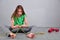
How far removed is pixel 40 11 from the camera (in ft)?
15.9

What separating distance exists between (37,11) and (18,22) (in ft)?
3.41

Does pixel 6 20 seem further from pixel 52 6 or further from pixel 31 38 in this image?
pixel 31 38

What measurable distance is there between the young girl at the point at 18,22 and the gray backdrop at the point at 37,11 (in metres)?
0.93

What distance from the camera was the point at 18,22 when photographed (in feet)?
12.9

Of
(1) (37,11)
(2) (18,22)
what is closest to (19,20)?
(2) (18,22)

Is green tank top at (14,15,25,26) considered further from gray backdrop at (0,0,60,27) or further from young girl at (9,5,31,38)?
gray backdrop at (0,0,60,27)

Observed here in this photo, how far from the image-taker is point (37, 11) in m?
4.85

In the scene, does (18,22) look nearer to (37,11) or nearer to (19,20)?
(19,20)

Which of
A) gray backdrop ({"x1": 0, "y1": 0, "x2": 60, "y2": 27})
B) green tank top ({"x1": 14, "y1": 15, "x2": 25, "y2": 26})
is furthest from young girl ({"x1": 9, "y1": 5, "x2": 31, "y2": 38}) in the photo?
gray backdrop ({"x1": 0, "y1": 0, "x2": 60, "y2": 27})

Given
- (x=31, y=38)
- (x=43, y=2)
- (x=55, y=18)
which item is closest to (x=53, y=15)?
(x=55, y=18)

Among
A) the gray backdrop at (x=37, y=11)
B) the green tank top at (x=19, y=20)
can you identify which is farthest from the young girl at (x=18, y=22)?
the gray backdrop at (x=37, y=11)

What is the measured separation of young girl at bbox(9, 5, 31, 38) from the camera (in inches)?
147

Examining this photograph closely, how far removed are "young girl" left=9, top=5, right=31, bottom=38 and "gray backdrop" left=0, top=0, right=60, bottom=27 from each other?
3.06ft

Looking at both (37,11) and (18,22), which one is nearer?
(18,22)
